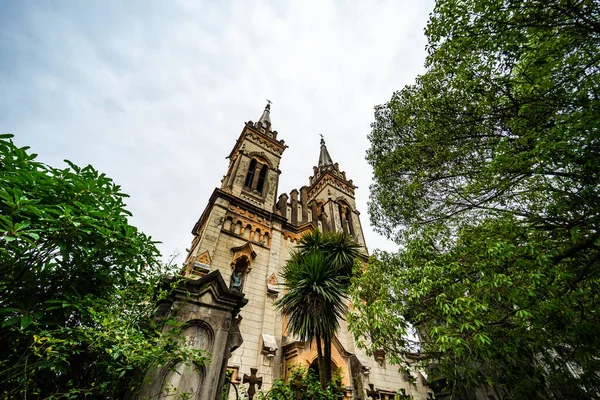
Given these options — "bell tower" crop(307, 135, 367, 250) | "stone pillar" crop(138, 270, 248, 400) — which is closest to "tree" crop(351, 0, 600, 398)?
"stone pillar" crop(138, 270, 248, 400)

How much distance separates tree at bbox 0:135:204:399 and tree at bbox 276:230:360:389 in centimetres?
470

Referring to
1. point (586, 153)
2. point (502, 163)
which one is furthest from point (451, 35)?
point (586, 153)

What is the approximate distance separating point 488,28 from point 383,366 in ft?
40.3

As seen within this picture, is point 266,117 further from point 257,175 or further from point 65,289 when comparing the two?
point 65,289

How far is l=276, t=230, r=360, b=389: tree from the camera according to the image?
7062 mm

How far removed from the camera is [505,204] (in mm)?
6039

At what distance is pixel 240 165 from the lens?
14625mm

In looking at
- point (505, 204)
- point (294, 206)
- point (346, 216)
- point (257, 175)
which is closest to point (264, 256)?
point (294, 206)

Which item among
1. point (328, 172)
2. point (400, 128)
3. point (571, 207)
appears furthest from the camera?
point (328, 172)

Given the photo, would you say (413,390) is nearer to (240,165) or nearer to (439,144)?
(439,144)

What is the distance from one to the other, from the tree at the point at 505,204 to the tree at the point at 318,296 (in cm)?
106

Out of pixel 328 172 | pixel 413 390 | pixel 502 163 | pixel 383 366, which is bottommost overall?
pixel 413 390

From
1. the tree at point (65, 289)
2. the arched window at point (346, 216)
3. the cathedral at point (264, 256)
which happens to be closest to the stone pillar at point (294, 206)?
the cathedral at point (264, 256)

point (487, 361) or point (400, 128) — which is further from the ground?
point (400, 128)
